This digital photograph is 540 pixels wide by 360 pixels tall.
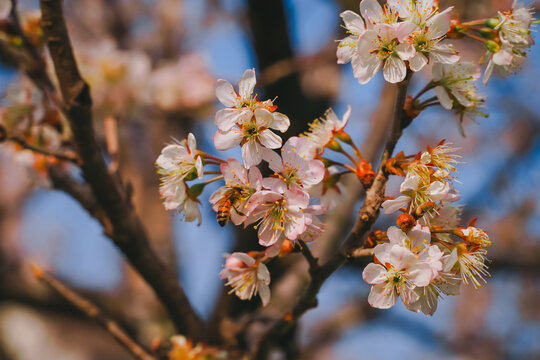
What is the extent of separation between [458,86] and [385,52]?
0.68 feet

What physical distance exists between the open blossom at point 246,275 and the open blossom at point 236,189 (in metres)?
0.12

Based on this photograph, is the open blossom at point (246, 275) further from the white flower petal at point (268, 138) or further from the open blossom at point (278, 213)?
the white flower petal at point (268, 138)

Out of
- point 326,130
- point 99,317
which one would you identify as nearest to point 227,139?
point 326,130

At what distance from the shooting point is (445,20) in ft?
2.76

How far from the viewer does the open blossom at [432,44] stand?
843mm

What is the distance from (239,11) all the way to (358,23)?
3422 mm

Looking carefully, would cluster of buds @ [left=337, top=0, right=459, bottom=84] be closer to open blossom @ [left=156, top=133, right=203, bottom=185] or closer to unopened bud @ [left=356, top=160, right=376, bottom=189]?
unopened bud @ [left=356, top=160, right=376, bottom=189]

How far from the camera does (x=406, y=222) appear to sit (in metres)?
0.81

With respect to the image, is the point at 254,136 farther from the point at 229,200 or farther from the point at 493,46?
the point at 493,46

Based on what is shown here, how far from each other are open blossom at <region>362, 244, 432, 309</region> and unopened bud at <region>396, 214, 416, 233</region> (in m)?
0.04

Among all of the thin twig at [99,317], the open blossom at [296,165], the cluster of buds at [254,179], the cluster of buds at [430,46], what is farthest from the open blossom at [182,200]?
the thin twig at [99,317]

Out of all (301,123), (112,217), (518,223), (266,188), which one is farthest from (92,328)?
(518,223)

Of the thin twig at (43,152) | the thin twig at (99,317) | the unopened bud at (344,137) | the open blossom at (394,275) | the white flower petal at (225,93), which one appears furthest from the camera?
the thin twig at (99,317)

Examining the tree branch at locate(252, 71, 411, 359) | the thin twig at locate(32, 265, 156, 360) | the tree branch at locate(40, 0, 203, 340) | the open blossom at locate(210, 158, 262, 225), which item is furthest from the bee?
the thin twig at locate(32, 265, 156, 360)
